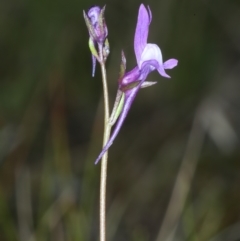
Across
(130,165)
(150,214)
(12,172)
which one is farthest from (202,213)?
(12,172)

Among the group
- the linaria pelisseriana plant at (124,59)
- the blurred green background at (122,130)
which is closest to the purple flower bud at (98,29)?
the linaria pelisseriana plant at (124,59)

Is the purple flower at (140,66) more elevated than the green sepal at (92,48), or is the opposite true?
the green sepal at (92,48)

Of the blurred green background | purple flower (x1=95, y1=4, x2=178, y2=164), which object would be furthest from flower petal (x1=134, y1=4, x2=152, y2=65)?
the blurred green background

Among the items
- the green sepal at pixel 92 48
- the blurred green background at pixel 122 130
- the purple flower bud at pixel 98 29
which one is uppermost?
the purple flower bud at pixel 98 29

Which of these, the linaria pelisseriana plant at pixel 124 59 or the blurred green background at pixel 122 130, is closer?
the linaria pelisseriana plant at pixel 124 59

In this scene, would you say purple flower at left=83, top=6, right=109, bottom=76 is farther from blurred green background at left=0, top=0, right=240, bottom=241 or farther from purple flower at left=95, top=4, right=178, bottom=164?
blurred green background at left=0, top=0, right=240, bottom=241

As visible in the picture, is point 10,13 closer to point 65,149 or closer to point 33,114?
point 33,114

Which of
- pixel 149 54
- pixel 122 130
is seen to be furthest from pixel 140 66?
pixel 122 130

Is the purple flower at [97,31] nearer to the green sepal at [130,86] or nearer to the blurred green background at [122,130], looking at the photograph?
the green sepal at [130,86]
